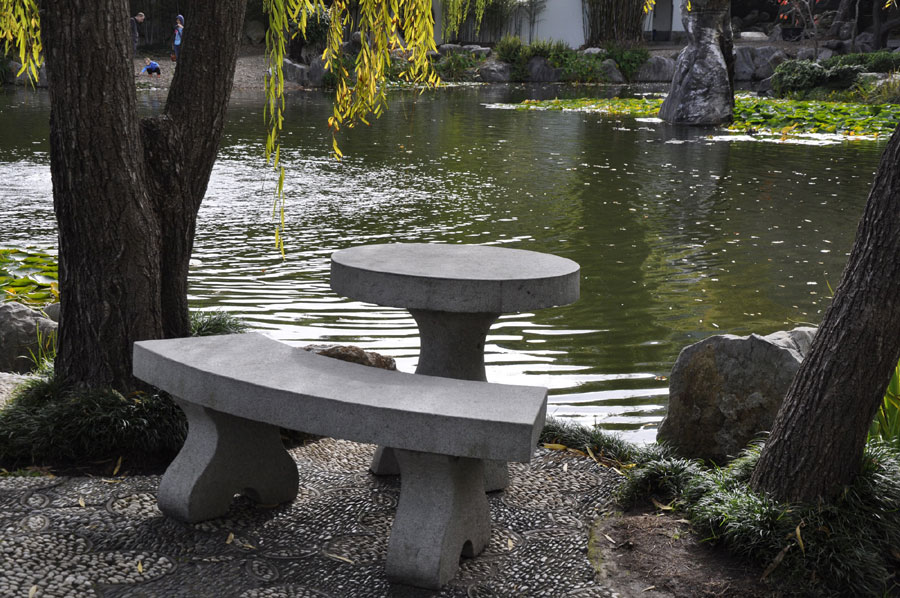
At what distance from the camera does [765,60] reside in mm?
31562

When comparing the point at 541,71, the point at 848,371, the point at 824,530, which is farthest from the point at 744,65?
the point at 824,530

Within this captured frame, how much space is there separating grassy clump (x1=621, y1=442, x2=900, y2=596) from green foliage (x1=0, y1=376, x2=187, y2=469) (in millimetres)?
2168

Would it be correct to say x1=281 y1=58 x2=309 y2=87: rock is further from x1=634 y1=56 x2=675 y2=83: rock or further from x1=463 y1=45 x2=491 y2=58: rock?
x1=634 y1=56 x2=675 y2=83: rock

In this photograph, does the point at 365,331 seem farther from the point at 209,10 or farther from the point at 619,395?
the point at 209,10

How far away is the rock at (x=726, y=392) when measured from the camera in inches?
150

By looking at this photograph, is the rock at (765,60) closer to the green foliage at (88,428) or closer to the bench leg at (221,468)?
the green foliage at (88,428)

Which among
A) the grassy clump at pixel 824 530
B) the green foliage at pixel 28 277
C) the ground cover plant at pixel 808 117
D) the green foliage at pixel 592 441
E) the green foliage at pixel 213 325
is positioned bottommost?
the green foliage at pixel 592 441

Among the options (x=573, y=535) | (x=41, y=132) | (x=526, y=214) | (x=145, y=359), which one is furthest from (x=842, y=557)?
(x=41, y=132)

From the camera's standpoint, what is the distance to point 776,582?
2.82m

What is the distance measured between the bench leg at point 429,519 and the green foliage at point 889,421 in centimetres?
170

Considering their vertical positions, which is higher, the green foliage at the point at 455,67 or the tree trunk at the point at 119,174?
the green foliage at the point at 455,67

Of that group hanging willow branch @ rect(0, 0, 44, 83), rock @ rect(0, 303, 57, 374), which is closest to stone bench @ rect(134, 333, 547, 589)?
rock @ rect(0, 303, 57, 374)

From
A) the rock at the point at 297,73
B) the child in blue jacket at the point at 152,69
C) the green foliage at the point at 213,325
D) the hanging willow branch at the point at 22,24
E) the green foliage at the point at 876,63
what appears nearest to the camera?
the green foliage at the point at 213,325

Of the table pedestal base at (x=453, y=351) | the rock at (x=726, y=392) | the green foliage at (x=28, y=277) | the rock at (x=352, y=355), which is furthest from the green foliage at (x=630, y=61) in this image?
the table pedestal base at (x=453, y=351)
